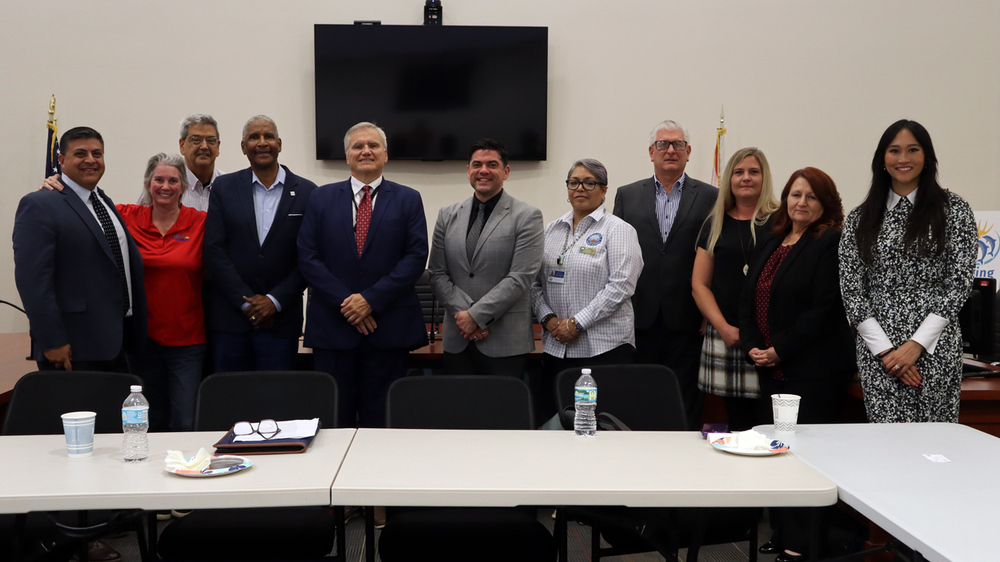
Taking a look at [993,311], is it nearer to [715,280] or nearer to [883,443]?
[715,280]

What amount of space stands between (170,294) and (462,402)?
1.58m

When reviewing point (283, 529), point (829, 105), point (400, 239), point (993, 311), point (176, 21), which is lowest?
point (283, 529)

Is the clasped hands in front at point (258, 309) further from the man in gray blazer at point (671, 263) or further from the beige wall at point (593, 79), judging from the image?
the beige wall at point (593, 79)

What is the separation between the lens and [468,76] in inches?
241

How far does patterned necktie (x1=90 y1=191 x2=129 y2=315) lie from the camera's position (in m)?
3.14

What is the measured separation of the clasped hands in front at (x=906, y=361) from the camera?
107 inches

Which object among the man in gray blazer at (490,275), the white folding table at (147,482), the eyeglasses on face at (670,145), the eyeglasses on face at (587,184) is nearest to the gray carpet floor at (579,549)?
the man in gray blazer at (490,275)

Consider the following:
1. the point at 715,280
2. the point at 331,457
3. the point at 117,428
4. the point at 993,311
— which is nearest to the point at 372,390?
the point at 117,428

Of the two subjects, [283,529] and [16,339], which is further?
[16,339]

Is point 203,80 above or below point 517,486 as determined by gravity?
above

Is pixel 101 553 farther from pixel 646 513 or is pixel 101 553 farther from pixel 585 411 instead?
pixel 646 513

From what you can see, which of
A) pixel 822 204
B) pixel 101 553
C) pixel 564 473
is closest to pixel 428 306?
pixel 101 553

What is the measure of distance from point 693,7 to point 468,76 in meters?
1.90

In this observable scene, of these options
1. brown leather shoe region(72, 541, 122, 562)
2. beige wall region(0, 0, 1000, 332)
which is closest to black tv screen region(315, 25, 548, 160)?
beige wall region(0, 0, 1000, 332)
